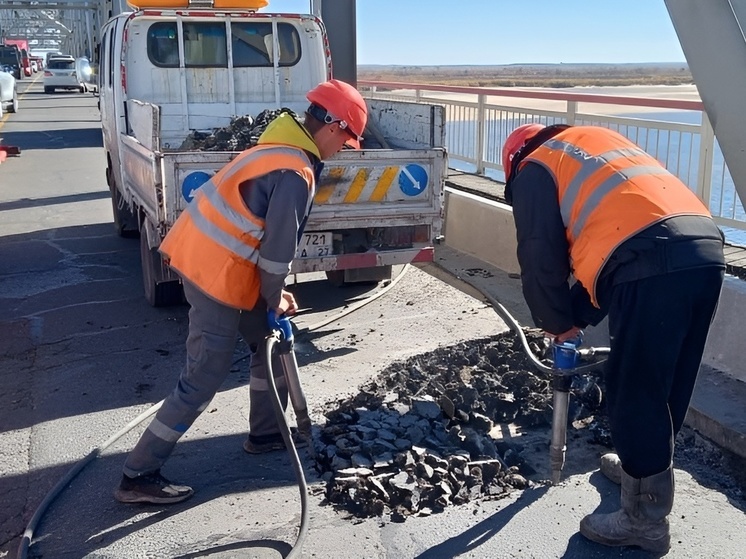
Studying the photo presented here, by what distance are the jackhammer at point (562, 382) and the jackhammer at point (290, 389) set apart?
1.17 meters

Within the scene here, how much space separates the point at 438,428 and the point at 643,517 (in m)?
1.29

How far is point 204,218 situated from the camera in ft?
12.7

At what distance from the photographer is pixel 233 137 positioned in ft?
23.9

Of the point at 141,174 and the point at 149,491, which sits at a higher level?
the point at 141,174

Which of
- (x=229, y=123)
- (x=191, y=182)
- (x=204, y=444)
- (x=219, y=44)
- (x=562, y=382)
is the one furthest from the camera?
(x=219, y=44)

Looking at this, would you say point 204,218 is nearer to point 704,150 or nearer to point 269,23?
point 704,150

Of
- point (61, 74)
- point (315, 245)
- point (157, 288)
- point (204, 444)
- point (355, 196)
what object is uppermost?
point (61, 74)

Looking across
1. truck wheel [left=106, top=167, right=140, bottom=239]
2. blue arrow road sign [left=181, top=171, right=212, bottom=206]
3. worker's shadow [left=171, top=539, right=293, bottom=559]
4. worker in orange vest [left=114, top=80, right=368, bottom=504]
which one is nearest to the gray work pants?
worker in orange vest [left=114, top=80, right=368, bottom=504]

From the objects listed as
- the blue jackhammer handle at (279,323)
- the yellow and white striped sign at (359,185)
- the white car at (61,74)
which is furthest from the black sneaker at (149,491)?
the white car at (61,74)

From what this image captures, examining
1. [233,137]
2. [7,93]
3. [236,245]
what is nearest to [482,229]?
[233,137]

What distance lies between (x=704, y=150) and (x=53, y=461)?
202 inches

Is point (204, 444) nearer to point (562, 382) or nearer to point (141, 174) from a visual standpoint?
point (562, 382)

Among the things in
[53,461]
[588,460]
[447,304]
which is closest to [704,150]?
[447,304]

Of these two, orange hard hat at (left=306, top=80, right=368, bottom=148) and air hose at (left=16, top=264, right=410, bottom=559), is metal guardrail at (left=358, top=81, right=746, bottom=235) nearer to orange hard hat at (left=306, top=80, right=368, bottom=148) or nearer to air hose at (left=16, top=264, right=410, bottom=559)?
orange hard hat at (left=306, top=80, right=368, bottom=148)
